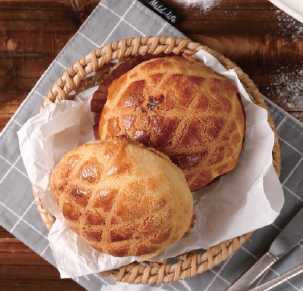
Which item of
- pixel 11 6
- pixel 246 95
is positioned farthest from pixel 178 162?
pixel 11 6

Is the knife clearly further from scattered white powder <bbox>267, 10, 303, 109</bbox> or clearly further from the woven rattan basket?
scattered white powder <bbox>267, 10, 303, 109</bbox>

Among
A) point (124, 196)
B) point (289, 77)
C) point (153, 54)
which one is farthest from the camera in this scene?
point (289, 77)

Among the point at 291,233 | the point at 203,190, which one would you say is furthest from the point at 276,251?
the point at 203,190

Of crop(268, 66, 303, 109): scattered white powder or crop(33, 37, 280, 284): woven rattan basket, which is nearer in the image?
crop(33, 37, 280, 284): woven rattan basket

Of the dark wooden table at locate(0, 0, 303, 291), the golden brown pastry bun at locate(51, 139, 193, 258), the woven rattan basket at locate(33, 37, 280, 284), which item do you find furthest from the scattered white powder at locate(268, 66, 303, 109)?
the golden brown pastry bun at locate(51, 139, 193, 258)

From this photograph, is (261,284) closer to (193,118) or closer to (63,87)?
(193,118)

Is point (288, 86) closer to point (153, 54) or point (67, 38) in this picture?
point (153, 54)

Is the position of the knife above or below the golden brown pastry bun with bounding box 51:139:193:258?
below
